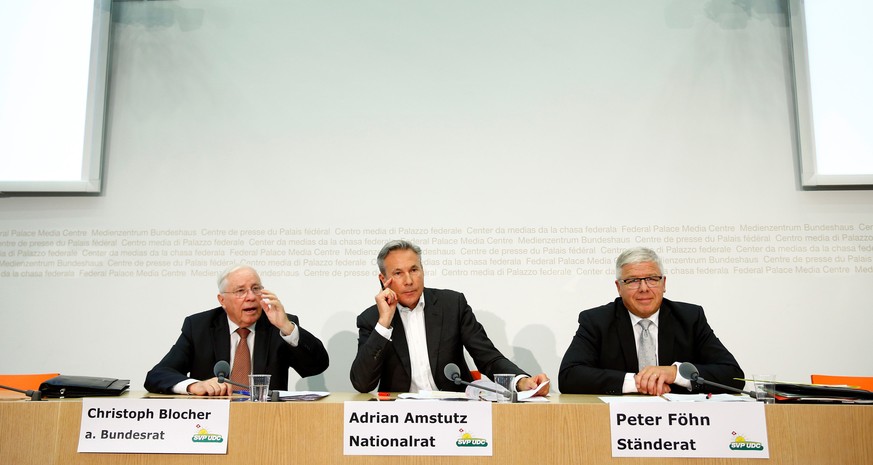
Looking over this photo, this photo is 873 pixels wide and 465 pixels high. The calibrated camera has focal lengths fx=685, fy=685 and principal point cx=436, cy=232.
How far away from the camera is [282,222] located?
14.0ft

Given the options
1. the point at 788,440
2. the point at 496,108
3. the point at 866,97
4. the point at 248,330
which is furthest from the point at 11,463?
the point at 866,97

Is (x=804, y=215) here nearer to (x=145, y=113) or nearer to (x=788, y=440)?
(x=788, y=440)

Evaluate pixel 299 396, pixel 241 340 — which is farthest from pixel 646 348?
pixel 241 340

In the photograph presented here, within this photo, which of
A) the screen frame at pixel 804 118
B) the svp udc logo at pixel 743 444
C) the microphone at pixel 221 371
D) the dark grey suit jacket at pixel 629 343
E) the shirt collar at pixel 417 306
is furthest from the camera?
the screen frame at pixel 804 118

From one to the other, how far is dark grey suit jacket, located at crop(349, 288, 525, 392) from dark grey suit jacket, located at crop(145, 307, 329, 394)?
0.99ft

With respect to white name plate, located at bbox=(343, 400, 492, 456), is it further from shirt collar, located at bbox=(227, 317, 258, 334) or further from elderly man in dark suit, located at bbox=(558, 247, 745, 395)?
shirt collar, located at bbox=(227, 317, 258, 334)

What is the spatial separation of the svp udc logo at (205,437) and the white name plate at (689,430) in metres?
1.14

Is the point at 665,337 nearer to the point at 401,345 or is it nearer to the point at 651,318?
the point at 651,318

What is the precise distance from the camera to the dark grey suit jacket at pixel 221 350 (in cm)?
312

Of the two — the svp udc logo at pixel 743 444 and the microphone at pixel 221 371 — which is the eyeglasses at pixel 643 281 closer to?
the svp udc logo at pixel 743 444

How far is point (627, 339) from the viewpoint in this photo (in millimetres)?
3053

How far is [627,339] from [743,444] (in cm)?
116

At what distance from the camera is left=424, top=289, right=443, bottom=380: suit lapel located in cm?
320

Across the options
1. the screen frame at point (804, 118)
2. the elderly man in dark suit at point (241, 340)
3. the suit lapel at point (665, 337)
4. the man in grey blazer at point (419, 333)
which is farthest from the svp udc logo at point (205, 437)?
the screen frame at point (804, 118)
